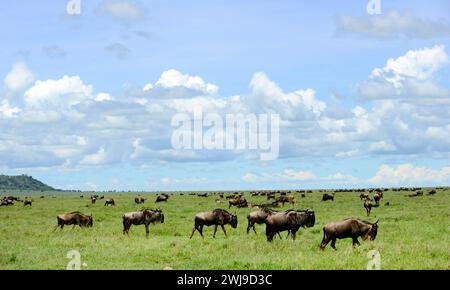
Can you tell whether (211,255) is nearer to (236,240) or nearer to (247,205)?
(236,240)

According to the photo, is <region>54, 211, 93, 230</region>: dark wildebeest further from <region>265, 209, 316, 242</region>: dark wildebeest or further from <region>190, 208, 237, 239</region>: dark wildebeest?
<region>265, 209, 316, 242</region>: dark wildebeest

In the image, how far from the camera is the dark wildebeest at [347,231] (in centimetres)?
2036

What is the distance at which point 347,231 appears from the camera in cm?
2050

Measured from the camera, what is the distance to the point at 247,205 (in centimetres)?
5312

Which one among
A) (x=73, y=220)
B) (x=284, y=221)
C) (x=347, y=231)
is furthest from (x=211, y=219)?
(x=73, y=220)

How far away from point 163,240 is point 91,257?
6087 mm

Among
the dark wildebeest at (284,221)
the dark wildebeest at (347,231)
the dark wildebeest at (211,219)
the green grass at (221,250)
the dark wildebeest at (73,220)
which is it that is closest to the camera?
the green grass at (221,250)

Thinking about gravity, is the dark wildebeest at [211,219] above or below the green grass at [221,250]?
above

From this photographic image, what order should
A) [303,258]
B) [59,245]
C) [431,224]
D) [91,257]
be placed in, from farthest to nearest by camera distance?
[431,224] → [59,245] → [91,257] → [303,258]

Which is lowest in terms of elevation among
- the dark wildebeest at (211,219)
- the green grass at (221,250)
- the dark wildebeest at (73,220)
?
the green grass at (221,250)

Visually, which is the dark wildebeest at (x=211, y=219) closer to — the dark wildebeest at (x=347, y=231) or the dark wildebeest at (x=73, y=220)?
the dark wildebeest at (x=347, y=231)

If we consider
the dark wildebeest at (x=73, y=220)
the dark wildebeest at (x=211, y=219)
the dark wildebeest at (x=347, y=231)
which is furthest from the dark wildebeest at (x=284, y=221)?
the dark wildebeest at (x=73, y=220)

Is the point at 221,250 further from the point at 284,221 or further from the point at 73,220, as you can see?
the point at 73,220
